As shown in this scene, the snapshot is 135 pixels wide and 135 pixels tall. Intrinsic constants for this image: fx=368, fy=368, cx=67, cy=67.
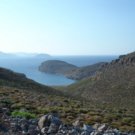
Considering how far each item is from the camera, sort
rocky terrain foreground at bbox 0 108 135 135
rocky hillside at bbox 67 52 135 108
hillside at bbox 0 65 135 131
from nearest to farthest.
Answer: rocky terrain foreground at bbox 0 108 135 135 < hillside at bbox 0 65 135 131 < rocky hillside at bbox 67 52 135 108

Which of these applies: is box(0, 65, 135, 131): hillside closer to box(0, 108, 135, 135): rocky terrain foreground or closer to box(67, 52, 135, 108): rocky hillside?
box(0, 108, 135, 135): rocky terrain foreground

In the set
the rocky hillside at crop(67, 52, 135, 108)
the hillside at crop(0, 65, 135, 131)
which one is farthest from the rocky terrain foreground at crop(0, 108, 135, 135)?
the rocky hillside at crop(67, 52, 135, 108)

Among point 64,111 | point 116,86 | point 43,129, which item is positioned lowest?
point 116,86

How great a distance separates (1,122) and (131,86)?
345 ft

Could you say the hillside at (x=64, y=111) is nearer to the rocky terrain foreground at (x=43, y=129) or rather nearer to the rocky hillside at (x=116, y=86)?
the rocky terrain foreground at (x=43, y=129)

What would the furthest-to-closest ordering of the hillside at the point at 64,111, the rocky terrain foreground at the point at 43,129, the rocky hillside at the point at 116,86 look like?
the rocky hillside at the point at 116,86
the hillside at the point at 64,111
the rocky terrain foreground at the point at 43,129

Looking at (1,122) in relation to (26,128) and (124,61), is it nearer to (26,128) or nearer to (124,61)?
(26,128)

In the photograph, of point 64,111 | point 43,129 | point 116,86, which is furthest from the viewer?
point 116,86

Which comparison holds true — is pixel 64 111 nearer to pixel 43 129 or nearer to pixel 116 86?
pixel 43 129

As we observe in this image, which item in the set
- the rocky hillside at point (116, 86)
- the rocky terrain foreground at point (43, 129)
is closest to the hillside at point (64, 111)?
the rocky terrain foreground at point (43, 129)

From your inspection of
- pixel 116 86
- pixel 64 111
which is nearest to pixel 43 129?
pixel 64 111

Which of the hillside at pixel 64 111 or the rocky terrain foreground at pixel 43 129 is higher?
the rocky terrain foreground at pixel 43 129

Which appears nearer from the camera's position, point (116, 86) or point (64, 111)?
point (64, 111)

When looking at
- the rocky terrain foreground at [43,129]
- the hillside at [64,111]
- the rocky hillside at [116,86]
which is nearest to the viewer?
the rocky terrain foreground at [43,129]
